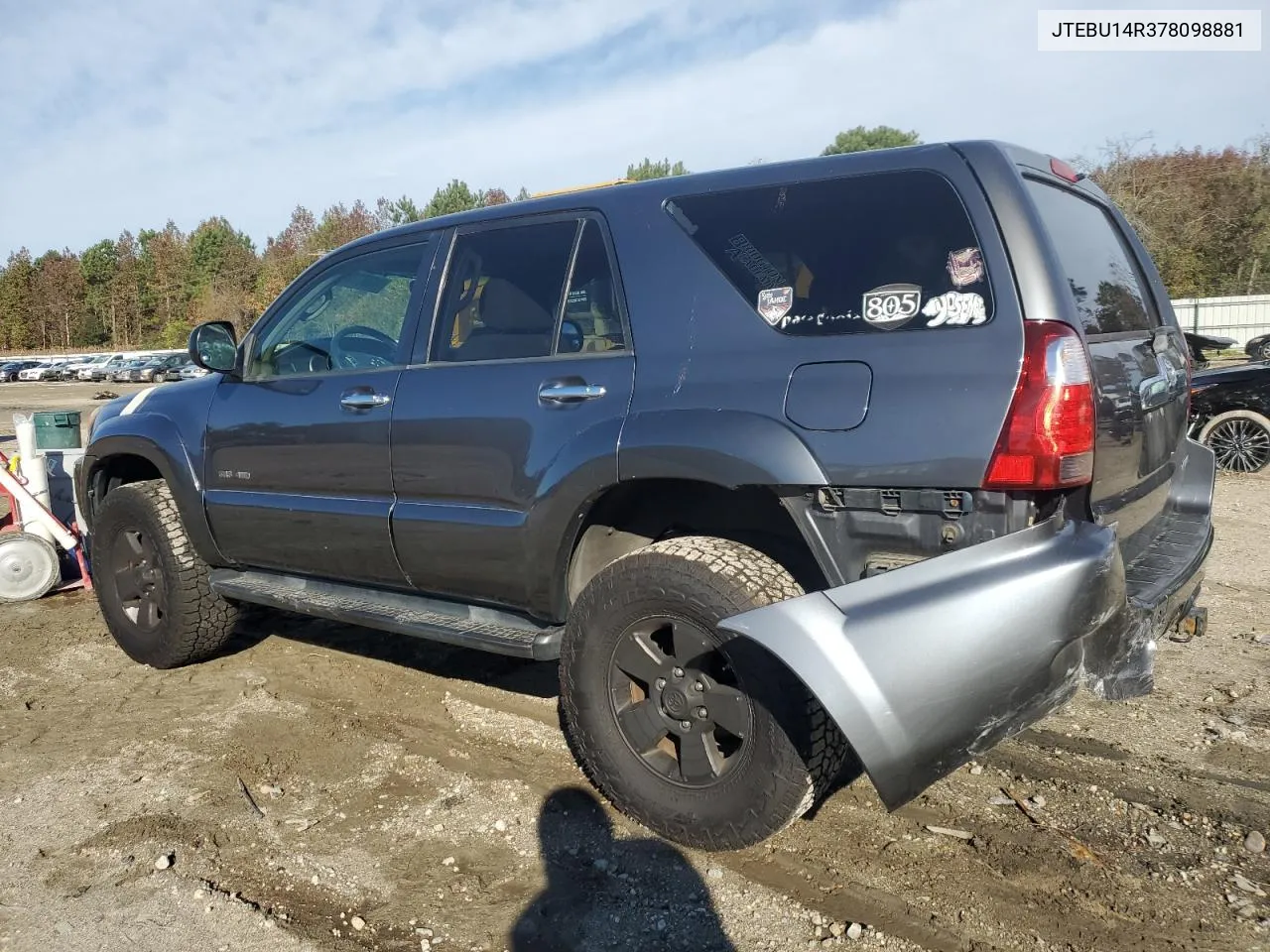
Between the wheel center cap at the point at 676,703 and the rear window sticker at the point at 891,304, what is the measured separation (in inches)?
47.2

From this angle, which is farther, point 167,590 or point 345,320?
point 167,590

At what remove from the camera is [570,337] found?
327 cm

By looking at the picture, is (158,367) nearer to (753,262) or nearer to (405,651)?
(405,651)

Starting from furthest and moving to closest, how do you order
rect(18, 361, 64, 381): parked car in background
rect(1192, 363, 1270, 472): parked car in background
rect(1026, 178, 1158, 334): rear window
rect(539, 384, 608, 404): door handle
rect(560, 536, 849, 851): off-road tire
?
rect(18, 361, 64, 381): parked car in background < rect(1192, 363, 1270, 472): parked car in background < rect(539, 384, 608, 404): door handle < rect(1026, 178, 1158, 334): rear window < rect(560, 536, 849, 851): off-road tire

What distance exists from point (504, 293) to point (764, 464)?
138 centimetres

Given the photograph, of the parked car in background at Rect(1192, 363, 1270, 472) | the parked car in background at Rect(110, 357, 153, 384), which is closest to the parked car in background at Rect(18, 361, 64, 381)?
the parked car in background at Rect(110, 357, 153, 384)

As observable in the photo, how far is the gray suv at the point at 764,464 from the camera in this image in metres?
2.38

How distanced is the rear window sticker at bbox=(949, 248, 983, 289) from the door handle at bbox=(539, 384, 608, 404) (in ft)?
3.61

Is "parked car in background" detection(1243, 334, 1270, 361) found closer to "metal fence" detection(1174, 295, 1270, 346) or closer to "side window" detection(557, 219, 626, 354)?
"side window" detection(557, 219, 626, 354)

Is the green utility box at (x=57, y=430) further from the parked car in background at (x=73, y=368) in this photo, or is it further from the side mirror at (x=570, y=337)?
the parked car in background at (x=73, y=368)

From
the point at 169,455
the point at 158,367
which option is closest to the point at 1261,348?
the point at 169,455

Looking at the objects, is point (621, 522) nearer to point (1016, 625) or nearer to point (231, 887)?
point (1016, 625)

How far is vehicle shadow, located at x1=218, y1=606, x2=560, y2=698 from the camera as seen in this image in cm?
455

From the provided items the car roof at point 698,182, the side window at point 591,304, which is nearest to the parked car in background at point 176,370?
the car roof at point 698,182
